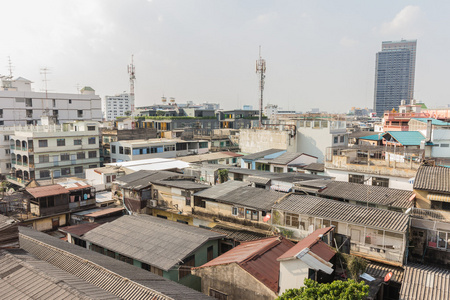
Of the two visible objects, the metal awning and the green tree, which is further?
the green tree

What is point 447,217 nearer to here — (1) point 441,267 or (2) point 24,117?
(1) point 441,267

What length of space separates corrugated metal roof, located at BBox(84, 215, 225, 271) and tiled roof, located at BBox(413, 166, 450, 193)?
1260 cm

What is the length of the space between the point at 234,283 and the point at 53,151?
4360 centimetres

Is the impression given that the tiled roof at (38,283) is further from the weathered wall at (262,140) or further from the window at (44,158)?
the weathered wall at (262,140)

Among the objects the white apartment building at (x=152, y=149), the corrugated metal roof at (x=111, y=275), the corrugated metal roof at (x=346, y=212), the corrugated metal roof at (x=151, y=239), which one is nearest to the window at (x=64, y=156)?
the white apartment building at (x=152, y=149)

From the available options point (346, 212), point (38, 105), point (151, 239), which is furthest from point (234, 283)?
point (38, 105)

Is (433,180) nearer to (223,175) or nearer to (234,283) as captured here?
(234,283)

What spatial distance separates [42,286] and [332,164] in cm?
2428

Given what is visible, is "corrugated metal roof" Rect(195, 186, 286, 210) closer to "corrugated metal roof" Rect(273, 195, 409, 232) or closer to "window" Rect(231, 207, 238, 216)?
"window" Rect(231, 207, 238, 216)

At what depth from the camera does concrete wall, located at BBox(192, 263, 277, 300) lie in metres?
13.7

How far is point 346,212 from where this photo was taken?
18000mm

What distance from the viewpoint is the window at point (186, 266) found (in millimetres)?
16828

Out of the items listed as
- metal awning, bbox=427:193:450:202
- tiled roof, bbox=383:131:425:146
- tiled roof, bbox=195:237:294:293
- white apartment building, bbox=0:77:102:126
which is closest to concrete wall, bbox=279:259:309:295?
tiled roof, bbox=195:237:294:293

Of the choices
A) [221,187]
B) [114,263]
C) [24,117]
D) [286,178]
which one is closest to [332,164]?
[286,178]
